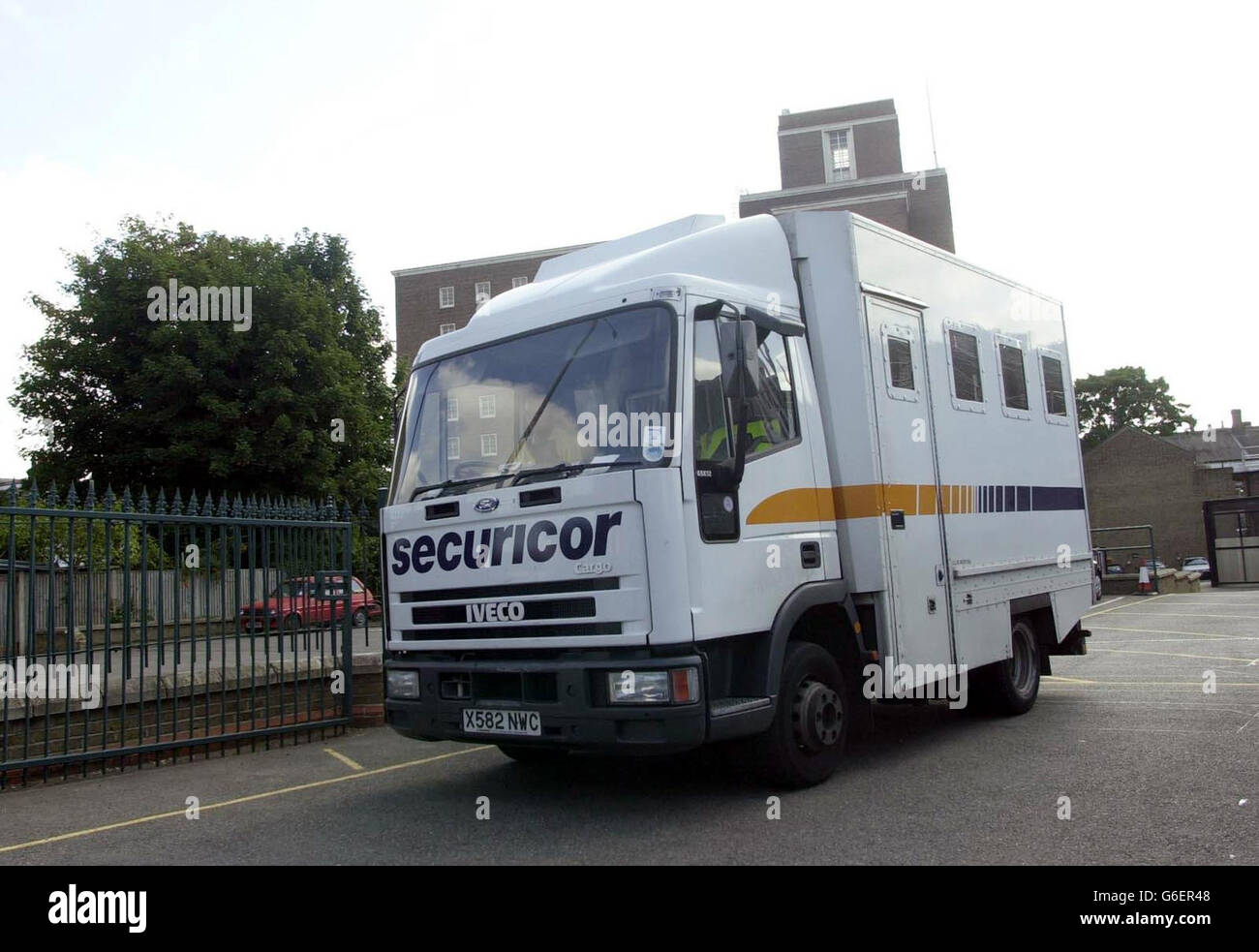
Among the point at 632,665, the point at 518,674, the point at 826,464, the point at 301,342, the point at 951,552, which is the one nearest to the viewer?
the point at 632,665

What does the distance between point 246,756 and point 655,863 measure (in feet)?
15.9

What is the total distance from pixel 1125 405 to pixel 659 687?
7327 centimetres

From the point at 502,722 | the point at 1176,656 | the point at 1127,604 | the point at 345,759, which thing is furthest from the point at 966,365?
the point at 1127,604

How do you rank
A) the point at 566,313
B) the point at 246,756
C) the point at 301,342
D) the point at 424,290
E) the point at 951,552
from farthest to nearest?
1. the point at 424,290
2. the point at 301,342
3. the point at 246,756
4. the point at 951,552
5. the point at 566,313

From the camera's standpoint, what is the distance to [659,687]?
5.10 meters

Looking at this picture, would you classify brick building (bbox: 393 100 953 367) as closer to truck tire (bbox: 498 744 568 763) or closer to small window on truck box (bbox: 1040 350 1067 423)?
small window on truck box (bbox: 1040 350 1067 423)

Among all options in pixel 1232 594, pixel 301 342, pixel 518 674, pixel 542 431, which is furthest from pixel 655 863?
pixel 1232 594

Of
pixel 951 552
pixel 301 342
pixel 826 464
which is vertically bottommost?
pixel 951 552

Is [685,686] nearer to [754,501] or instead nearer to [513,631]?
[513,631]

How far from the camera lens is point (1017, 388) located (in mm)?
8789

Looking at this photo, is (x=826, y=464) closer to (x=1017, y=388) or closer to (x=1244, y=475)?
(x=1017, y=388)

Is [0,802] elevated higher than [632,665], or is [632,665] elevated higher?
[632,665]

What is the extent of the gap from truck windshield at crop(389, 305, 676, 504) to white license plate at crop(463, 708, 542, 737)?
1.29 meters

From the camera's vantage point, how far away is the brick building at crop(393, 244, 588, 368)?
53.0 meters
